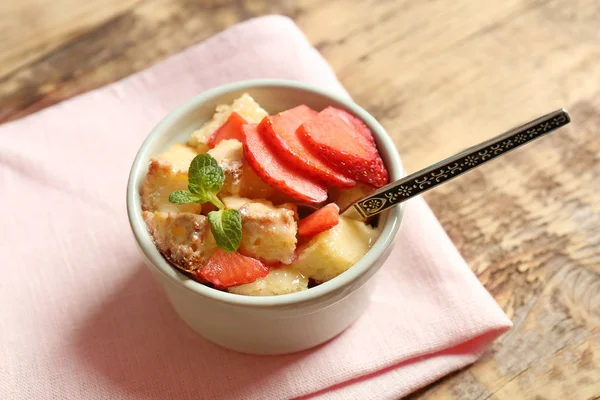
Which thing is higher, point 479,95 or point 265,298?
point 265,298

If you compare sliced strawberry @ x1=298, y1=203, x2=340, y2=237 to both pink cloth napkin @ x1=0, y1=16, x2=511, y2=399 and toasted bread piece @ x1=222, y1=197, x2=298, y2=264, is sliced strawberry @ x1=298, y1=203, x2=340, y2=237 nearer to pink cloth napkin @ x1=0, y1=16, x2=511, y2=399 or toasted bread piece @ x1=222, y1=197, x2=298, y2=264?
toasted bread piece @ x1=222, y1=197, x2=298, y2=264

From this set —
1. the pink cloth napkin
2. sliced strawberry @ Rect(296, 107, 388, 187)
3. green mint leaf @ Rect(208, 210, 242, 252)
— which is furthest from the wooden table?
green mint leaf @ Rect(208, 210, 242, 252)

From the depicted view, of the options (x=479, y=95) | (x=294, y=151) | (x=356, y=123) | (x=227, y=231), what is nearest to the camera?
(x=227, y=231)

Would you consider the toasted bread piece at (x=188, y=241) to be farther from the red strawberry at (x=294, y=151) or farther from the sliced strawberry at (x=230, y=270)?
the red strawberry at (x=294, y=151)

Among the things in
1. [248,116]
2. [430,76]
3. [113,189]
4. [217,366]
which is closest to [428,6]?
[430,76]

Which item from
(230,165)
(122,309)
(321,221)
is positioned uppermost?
(230,165)

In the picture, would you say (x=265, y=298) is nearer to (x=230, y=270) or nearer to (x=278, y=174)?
(x=230, y=270)

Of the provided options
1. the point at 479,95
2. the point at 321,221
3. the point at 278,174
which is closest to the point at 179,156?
the point at 278,174

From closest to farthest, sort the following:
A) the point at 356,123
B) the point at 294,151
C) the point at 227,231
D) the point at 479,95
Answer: the point at 227,231 → the point at 294,151 → the point at 356,123 → the point at 479,95
